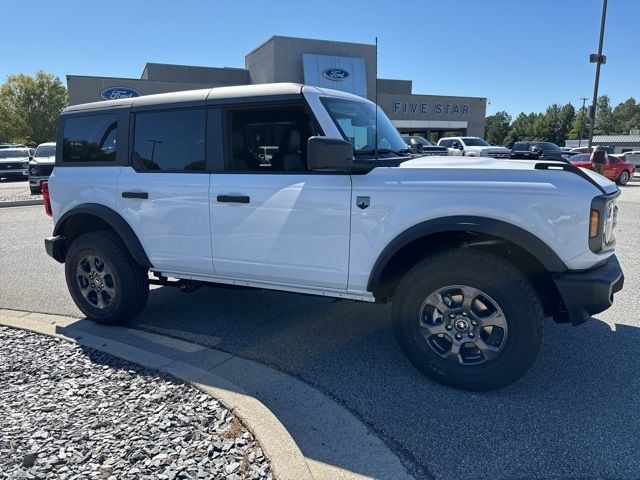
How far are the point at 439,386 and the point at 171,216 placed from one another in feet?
8.22

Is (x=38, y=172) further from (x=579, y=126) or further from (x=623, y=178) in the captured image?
(x=579, y=126)

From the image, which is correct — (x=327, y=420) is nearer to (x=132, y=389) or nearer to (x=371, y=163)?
(x=132, y=389)

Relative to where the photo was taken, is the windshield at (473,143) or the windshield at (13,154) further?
the windshield at (473,143)

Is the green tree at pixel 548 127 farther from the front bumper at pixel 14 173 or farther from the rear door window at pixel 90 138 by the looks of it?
the rear door window at pixel 90 138

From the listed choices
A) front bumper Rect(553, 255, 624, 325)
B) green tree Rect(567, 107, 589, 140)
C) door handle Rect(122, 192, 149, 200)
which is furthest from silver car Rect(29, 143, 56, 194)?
green tree Rect(567, 107, 589, 140)

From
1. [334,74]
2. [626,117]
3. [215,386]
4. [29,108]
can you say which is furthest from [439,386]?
[626,117]

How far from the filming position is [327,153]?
3.04 meters

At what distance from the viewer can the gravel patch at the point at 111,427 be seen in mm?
2375

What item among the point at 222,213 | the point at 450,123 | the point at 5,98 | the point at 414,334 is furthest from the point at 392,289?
the point at 5,98

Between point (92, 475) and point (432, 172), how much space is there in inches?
101

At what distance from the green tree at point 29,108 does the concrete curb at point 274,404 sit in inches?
2392

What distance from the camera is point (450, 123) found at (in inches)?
1897

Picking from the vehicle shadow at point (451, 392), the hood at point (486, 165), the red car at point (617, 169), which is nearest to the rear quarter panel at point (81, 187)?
the vehicle shadow at point (451, 392)

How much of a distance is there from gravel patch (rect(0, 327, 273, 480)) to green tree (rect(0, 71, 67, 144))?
2414 inches
